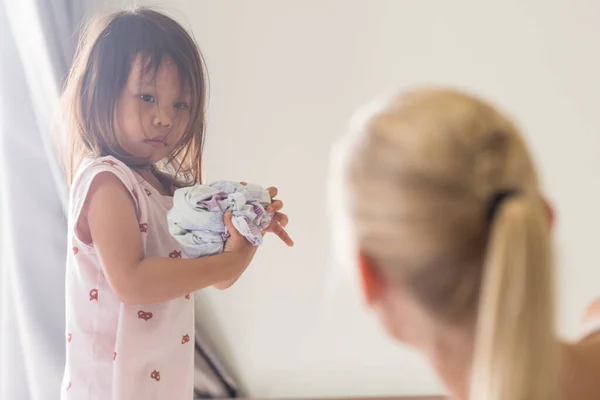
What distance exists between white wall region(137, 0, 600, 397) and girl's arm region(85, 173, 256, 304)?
73cm

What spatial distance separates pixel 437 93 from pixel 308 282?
43.8 inches

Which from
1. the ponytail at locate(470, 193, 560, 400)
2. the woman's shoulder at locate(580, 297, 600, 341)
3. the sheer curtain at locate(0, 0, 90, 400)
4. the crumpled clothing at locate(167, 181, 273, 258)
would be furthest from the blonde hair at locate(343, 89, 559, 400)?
the sheer curtain at locate(0, 0, 90, 400)

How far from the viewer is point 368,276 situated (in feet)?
1.88

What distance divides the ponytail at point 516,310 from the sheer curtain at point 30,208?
99cm

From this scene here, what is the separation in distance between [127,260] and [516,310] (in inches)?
19.4

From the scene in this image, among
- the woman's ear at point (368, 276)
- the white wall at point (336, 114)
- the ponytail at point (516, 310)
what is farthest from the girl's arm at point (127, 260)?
the white wall at point (336, 114)

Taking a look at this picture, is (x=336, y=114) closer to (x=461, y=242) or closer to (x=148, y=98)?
(x=148, y=98)

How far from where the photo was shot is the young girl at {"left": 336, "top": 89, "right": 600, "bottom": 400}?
1.64ft

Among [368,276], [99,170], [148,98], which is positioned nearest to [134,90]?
[148,98]

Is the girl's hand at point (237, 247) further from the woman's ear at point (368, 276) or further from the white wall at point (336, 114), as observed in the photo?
the white wall at point (336, 114)

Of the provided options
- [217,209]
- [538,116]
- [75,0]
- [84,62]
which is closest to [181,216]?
[217,209]

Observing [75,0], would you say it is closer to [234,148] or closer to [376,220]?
[234,148]

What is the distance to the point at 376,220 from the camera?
549 mm

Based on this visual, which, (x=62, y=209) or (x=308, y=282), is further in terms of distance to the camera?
(x=308, y=282)
